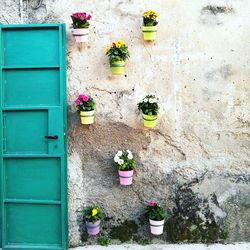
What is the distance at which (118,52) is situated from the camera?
13.3ft

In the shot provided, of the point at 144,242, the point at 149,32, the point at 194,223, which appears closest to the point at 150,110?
Result: the point at 149,32

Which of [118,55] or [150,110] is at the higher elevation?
[118,55]

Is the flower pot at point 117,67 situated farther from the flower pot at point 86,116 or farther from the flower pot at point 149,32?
the flower pot at point 86,116

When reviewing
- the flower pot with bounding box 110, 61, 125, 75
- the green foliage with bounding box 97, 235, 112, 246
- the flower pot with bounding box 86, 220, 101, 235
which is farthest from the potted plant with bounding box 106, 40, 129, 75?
the green foliage with bounding box 97, 235, 112, 246

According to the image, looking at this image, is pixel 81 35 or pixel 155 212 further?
pixel 155 212

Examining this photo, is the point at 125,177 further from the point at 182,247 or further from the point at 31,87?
the point at 31,87

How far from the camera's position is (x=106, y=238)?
4320mm

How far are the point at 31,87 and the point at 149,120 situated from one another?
1.37 meters

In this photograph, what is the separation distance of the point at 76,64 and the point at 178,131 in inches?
54.8

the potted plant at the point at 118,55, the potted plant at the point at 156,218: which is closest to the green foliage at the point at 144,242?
the potted plant at the point at 156,218

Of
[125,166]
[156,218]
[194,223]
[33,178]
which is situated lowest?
[194,223]

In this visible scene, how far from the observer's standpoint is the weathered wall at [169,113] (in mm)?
4191

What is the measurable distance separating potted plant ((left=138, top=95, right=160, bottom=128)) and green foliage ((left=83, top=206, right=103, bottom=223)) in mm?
1118

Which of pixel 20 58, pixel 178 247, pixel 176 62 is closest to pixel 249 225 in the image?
pixel 178 247
